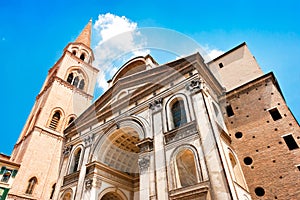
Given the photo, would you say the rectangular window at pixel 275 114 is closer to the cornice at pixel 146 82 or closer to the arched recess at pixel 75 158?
the cornice at pixel 146 82

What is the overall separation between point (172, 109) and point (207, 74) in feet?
11.9

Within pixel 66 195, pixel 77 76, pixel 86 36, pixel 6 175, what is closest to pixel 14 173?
pixel 6 175

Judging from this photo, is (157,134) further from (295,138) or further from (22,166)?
(22,166)

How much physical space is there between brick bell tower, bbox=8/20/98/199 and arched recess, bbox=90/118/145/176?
8.02 meters

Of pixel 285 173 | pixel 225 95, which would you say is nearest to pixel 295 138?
pixel 285 173


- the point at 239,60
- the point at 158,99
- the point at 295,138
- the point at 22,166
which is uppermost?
the point at 239,60

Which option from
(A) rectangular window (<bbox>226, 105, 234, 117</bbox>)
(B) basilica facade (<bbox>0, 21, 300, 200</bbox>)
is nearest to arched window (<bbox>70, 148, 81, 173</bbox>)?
(B) basilica facade (<bbox>0, 21, 300, 200</bbox>)

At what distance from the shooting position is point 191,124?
1095 centimetres

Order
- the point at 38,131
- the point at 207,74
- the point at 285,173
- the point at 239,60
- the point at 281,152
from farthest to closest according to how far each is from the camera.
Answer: the point at 38,131 → the point at 239,60 → the point at 207,74 → the point at 281,152 → the point at 285,173

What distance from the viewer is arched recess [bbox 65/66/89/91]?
2904 centimetres

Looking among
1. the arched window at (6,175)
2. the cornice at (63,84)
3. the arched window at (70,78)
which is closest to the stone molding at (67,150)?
the arched window at (6,175)

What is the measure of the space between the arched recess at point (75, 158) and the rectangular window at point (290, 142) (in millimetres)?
13649

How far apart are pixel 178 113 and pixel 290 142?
635 cm

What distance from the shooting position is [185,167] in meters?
10.7
